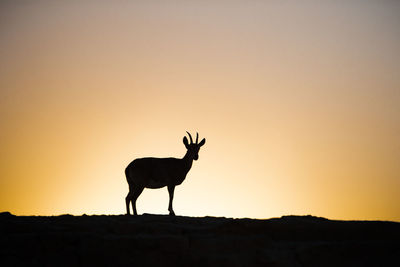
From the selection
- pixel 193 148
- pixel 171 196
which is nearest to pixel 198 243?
pixel 171 196

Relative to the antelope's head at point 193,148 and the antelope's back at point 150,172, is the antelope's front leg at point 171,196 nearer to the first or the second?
the antelope's back at point 150,172

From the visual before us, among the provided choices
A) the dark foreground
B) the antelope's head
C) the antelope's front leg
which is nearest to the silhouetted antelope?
the antelope's front leg

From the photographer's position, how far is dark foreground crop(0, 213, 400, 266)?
10.5 meters

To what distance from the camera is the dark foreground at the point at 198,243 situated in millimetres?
10492

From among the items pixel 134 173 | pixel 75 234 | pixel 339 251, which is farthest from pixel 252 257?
pixel 134 173

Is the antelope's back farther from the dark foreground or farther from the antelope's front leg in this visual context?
the dark foreground

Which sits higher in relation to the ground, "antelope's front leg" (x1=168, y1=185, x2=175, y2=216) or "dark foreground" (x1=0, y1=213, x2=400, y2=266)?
"antelope's front leg" (x1=168, y1=185, x2=175, y2=216)

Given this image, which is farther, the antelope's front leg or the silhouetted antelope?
the silhouetted antelope

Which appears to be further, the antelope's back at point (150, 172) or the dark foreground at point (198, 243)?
the antelope's back at point (150, 172)

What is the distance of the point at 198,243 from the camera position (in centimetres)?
1092

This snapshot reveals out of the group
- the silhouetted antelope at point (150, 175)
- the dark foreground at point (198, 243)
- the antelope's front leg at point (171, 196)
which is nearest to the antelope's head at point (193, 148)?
the silhouetted antelope at point (150, 175)

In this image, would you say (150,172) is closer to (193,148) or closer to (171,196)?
(171,196)

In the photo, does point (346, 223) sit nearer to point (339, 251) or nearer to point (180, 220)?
point (339, 251)

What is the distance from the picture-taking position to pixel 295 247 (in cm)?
1121
